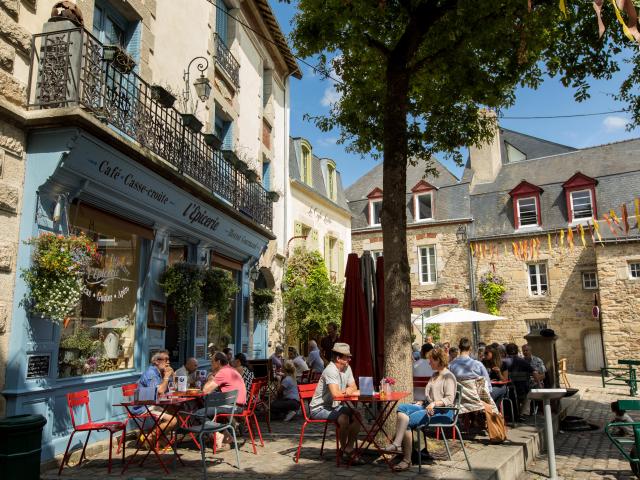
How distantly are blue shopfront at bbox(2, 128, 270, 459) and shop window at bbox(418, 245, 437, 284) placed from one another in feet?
47.3

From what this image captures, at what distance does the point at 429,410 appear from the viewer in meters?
5.44

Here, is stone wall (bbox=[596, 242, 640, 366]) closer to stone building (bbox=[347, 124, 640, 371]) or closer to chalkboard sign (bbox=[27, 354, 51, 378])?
stone building (bbox=[347, 124, 640, 371])

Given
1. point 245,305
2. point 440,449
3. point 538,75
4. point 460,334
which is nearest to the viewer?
point 440,449

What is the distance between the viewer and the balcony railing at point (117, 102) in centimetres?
588

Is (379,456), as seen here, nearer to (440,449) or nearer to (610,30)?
(440,449)

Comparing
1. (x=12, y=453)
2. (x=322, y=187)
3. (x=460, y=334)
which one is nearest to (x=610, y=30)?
(x=12, y=453)

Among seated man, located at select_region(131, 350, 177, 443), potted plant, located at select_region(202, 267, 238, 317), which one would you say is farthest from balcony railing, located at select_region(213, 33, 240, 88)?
seated man, located at select_region(131, 350, 177, 443)

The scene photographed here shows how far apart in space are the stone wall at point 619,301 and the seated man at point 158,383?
1662cm

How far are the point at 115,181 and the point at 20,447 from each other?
368 cm

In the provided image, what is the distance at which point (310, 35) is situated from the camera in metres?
7.16

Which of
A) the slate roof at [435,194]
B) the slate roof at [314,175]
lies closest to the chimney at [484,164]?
the slate roof at [435,194]

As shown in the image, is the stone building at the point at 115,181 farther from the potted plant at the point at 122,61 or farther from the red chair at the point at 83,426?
the red chair at the point at 83,426

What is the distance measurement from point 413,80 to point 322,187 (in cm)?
A: 1111

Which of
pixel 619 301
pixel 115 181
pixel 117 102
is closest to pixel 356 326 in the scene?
pixel 115 181
